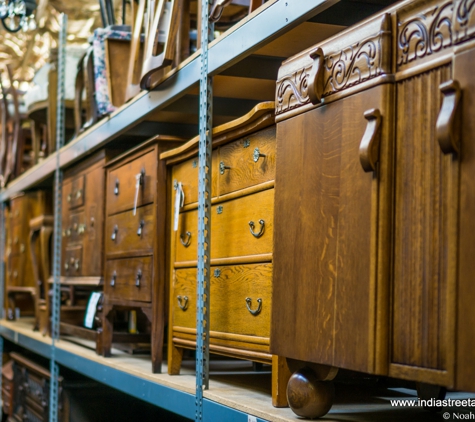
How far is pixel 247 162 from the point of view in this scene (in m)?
2.45

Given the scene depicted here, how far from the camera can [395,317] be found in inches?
58.1

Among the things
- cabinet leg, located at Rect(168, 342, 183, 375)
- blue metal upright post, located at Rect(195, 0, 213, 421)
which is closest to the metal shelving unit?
blue metal upright post, located at Rect(195, 0, 213, 421)

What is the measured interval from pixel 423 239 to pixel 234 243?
1174 mm

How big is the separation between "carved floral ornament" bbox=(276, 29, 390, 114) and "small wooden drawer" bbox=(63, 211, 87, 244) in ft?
8.98

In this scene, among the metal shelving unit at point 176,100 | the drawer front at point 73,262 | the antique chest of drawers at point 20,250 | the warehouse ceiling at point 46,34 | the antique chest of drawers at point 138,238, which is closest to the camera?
the metal shelving unit at point 176,100

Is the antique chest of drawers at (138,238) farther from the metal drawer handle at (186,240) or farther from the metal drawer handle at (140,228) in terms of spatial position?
the metal drawer handle at (186,240)

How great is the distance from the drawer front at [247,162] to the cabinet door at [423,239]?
81cm

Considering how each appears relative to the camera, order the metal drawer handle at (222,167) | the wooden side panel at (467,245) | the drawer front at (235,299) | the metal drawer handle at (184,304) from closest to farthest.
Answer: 1. the wooden side panel at (467,245)
2. the drawer front at (235,299)
3. the metal drawer handle at (222,167)
4. the metal drawer handle at (184,304)

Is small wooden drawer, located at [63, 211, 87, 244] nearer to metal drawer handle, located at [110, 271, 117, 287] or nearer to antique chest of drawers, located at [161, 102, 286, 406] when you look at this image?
metal drawer handle, located at [110, 271, 117, 287]

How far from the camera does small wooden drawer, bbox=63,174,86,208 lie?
455 cm

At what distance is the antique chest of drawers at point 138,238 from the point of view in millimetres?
3211

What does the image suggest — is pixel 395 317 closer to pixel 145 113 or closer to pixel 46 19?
pixel 145 113

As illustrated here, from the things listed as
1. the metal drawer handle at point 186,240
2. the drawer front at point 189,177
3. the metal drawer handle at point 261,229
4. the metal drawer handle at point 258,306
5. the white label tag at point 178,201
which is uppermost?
the drawer front at point 189,177

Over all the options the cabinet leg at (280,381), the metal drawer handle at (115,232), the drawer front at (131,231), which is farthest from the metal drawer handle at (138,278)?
the cabinet leg at (280,381)
